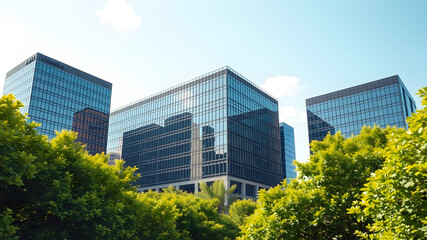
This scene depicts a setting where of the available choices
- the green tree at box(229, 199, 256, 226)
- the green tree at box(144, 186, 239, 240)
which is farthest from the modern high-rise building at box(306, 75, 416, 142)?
the green tree at box(144, 186, 239, 240)

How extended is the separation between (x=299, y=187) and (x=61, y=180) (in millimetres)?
14023

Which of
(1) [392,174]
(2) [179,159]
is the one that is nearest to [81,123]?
(2) [179,159]

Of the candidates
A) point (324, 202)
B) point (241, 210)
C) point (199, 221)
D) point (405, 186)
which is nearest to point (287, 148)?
point (241, 210)

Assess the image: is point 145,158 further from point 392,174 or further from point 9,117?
point 392,174

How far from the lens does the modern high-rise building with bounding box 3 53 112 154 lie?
110188 mm

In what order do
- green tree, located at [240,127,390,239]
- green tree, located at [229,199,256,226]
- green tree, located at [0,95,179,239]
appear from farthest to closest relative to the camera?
1. green tree, located at [229,199,256,226]
2. green tree, located at [240,127,390,239]
3. green tree, located at [0,95,179,239]

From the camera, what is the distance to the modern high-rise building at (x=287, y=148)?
151750mm

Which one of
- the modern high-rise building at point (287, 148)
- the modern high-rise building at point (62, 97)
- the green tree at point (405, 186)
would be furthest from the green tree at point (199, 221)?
the modern high-rise building at point (287, 148)

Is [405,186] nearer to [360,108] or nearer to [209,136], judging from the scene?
[209,136]

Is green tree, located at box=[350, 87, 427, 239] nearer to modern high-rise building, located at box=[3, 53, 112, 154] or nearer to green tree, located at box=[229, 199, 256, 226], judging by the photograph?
green tree, located at box=[229, 199, 256, 226]

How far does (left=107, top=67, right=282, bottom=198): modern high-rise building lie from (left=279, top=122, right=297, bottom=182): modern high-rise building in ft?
132

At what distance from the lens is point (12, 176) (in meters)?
12.7

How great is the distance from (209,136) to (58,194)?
A: 3107 inches

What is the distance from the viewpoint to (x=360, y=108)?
122750 mm
